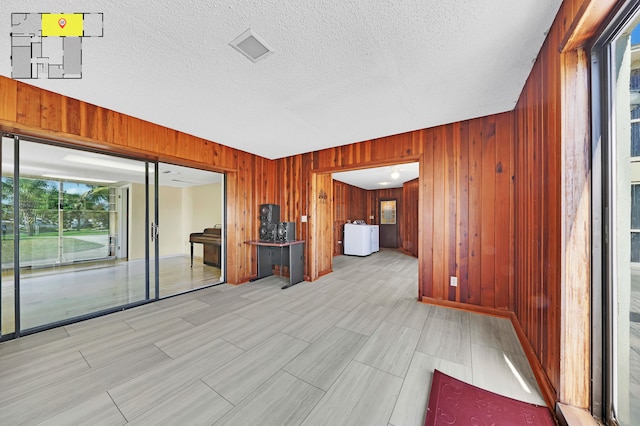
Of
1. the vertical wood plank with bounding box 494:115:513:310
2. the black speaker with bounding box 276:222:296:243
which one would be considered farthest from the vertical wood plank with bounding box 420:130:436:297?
the black speaker with bounding box 276:222:296:243

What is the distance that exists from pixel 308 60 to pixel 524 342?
2.94 metres

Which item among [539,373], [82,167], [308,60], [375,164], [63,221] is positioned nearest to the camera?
[539,373]

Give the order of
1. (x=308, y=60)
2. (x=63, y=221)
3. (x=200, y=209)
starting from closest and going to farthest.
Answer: (x=308, y=60) < (x=63, y=221) < (x=200, y=209)

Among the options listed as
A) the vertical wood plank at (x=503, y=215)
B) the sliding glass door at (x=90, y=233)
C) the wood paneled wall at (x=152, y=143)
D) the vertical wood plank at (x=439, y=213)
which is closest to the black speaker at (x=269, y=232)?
the wood paneled wall at (x=152, y=143)

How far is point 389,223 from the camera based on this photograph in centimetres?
851

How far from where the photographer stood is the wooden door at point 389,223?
8.35m

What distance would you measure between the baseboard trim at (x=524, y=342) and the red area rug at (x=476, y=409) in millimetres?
96

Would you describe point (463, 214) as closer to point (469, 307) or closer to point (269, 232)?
point (469, 307)

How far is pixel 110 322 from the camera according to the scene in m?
2.44

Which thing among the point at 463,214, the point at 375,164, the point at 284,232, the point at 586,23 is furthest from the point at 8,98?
the point at 463,214

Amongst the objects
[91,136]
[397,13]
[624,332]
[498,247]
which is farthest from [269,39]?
[498,247]

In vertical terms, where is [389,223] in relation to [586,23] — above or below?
below

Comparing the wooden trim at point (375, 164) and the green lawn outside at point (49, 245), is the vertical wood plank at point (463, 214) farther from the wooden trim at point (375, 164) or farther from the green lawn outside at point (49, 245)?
the green lawn outside at point (49, 245)

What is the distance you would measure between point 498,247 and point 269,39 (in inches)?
120
